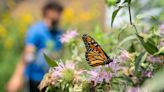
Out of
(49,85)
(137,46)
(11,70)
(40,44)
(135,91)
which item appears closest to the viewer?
(135,91)

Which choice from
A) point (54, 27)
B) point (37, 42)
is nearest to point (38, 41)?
point (37, 42)

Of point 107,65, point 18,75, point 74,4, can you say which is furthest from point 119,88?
point 74,4

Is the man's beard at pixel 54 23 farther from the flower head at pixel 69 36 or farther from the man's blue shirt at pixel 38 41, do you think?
the flower head at pixel 69 36

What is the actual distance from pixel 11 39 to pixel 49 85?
259 inches

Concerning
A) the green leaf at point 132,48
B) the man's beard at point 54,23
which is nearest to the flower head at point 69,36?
the green leaf at point 132,48

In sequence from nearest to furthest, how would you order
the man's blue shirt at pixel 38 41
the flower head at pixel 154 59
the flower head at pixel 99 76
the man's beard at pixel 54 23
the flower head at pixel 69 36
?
the flower head at pixel 99 76 < the flower head at pixel 154 59 < the flower head at pixel 69 36 < the man's blue shirt at pixel 38 41 < the man's beard at pixel 54 23

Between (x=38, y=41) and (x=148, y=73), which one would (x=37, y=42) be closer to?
(x=38, y=41)

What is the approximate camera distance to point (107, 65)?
5.59 ft

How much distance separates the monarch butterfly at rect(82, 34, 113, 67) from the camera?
5.59ft

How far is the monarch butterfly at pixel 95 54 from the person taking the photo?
5.59 ft

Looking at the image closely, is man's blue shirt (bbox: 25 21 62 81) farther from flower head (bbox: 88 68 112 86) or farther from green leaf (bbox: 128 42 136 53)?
flower head (bbox: 88 68 112 86)

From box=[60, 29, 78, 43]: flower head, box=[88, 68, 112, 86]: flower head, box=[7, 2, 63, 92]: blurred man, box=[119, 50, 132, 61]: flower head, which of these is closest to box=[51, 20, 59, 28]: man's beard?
box=[7, 2, 63, 92]: blurred man

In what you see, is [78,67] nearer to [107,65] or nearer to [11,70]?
[107,65]

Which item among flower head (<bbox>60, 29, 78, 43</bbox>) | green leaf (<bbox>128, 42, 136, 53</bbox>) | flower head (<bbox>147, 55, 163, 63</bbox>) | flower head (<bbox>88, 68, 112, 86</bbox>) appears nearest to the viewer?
flower head (<bbox>88, 68, 112, 86</bbox>)
